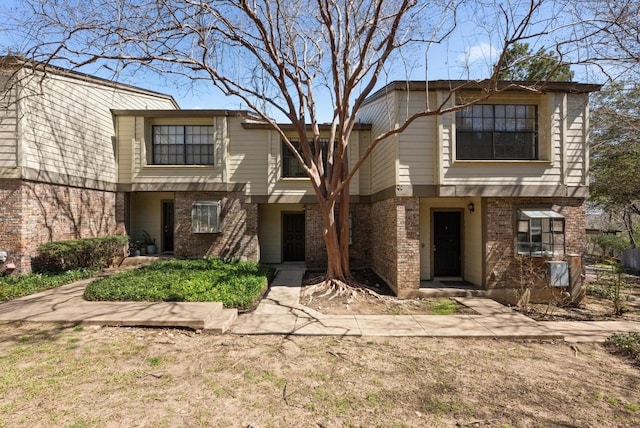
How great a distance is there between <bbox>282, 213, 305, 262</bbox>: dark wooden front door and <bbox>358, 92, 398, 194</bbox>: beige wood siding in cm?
379

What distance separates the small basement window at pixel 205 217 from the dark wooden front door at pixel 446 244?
7.76 m

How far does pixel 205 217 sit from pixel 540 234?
35.2ft

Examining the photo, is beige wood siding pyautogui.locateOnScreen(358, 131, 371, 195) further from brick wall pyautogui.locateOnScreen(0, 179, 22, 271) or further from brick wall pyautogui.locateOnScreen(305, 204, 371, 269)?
brick wall pyautogui.locateOnScreen(0, 179, 22, 271)

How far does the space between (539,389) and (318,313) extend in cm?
402

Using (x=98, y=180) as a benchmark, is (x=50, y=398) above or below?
below

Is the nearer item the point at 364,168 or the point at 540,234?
the point at 540,234

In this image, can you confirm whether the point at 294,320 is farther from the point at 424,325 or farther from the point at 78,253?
the point at 78,253

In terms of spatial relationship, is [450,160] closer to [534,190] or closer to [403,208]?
[403,208]

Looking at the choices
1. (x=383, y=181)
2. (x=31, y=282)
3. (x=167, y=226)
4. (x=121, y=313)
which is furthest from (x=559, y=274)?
(x=167, y=226)

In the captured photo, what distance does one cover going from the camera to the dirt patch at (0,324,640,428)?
10.3 feet

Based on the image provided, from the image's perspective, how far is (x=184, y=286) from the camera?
7.12m

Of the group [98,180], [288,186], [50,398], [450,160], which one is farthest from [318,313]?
[98,180]

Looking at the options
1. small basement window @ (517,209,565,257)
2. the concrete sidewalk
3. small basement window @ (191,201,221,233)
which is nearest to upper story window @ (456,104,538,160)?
small basement window @ (517,209,565,257)

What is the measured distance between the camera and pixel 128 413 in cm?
312
